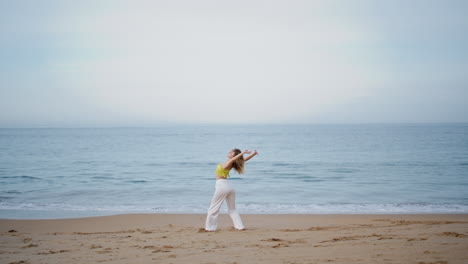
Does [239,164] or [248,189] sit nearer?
[239,164]

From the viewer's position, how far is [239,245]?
6562mm

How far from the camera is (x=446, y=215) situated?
37.4 feet

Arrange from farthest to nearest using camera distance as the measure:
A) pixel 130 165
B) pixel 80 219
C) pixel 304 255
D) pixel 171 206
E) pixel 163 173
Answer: pixel 130 165 < pixel 163 173 < pixel 171 206 < pixel 80 219 < pixel 304 255

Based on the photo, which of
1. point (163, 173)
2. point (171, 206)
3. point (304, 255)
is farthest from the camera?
point (163, 173)

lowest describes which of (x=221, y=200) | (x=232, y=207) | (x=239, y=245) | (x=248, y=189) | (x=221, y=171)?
(x=248, y=189)

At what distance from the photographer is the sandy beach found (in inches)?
215

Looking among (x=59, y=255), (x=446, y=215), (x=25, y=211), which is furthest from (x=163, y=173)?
(x=59, y=255)

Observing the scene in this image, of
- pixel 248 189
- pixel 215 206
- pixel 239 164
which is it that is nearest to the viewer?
pixel 239 164

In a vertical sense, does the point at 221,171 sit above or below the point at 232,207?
above

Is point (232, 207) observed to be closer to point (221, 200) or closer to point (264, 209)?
point (221, 200)

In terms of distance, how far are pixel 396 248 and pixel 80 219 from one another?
27.6 ft

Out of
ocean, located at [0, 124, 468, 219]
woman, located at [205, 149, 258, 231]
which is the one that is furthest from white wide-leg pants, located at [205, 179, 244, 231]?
ocean, located at [0, 124, 468, 219]

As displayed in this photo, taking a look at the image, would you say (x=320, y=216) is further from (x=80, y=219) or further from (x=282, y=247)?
(x=80, y=219)

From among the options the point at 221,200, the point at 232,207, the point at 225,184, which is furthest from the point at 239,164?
the point at 232,207
